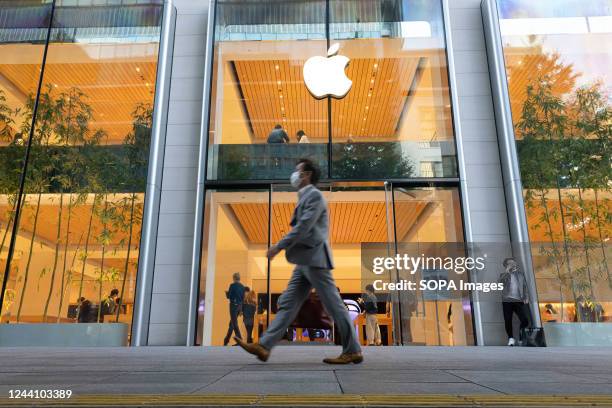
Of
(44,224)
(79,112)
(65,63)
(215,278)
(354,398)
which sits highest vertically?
(65,63)

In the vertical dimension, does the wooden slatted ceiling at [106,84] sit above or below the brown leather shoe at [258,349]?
above

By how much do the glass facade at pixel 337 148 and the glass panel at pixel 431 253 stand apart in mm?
20

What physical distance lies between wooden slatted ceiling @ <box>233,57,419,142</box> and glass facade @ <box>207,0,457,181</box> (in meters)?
0.02

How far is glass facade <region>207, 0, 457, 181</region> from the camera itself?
349 inches

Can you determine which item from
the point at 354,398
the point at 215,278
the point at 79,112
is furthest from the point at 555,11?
the point at 354,398

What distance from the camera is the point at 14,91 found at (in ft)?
28.1

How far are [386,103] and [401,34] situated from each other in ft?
4.80

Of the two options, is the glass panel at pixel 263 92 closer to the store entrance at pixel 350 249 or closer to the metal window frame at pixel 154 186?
the store entrance at pixel 350 249

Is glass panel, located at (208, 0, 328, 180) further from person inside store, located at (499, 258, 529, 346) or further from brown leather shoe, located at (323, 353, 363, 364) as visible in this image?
brown leather shoe, located at (323, 353, 363, 364)

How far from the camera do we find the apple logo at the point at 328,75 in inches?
372

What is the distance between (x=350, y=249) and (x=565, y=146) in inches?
166

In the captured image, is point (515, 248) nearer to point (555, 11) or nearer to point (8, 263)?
point (555, 11)

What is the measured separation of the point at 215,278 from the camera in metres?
8.48

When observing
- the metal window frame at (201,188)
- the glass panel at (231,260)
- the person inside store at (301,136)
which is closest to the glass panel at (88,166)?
the metal window frame at (201,188)
